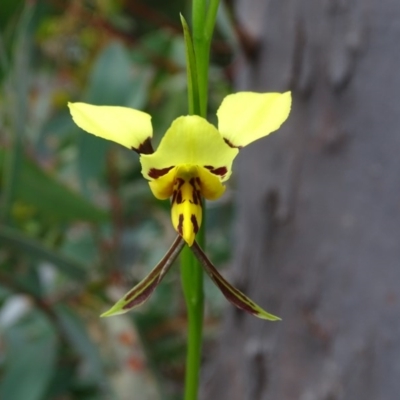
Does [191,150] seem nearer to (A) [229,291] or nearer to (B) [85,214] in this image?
(A) [229,291]

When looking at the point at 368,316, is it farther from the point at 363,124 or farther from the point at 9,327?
the point at 9,327

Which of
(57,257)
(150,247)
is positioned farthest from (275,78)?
(150,247)

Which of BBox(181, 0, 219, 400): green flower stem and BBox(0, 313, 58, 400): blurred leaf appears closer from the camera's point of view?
BBox(181, 0, 219, 400): green flower stem

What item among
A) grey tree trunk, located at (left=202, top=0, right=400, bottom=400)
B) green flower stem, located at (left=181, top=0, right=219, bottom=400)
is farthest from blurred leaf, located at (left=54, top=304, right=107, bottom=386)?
green flower stem, located at (left=181, top=0, right=219, bottom=400)

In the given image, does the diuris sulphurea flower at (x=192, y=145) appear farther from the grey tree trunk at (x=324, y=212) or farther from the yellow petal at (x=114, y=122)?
the grey tree trunk at (x=324, y=212)

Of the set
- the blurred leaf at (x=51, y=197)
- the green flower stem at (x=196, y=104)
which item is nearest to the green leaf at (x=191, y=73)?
the green flower stem at (x=196, y=104)

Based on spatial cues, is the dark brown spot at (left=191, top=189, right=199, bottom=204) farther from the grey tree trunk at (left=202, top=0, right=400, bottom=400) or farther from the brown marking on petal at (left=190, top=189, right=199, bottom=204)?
the grey tree trunk at (left=202, top=0, right=400, bottom=400)
